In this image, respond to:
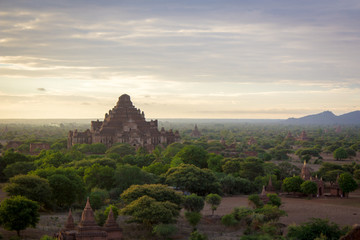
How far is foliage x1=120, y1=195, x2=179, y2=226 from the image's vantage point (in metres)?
35.4

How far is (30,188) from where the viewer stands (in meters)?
41.4

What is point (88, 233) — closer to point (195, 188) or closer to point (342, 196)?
point (195, 188)

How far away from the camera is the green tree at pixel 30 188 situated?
4084cm

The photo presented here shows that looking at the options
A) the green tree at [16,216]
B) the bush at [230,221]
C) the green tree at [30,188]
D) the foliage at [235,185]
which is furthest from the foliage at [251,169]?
the green tree at [16,216]

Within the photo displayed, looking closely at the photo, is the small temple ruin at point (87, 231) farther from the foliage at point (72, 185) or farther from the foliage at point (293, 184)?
the foliage at point (293, 184)

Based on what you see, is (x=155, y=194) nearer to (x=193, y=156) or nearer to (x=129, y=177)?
(x=129, y=177)

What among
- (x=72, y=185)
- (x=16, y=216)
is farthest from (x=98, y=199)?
(x=16, y=216)

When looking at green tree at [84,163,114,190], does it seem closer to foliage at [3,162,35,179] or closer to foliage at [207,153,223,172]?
foliage at [3,162,35,179]

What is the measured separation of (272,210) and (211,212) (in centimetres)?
862

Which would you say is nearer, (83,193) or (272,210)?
(272,210)

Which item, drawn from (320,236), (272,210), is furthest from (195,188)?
(320,236)

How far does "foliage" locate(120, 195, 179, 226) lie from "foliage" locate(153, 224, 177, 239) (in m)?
0.81

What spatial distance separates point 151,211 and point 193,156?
129 ft

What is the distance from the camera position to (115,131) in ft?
331
